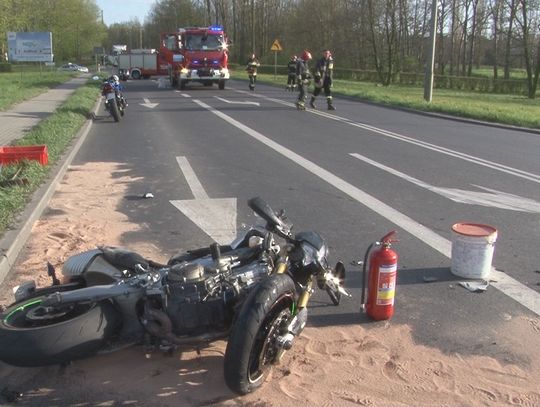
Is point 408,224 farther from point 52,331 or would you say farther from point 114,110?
point 114,110

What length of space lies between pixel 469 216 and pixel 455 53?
74642 millimetres

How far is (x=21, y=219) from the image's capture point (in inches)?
250

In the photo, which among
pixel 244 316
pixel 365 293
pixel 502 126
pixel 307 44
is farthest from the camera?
pixel 307 44

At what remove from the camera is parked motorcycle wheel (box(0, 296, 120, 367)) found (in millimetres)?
3234

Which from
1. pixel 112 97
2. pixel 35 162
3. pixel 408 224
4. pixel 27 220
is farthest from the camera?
pixel 112 97

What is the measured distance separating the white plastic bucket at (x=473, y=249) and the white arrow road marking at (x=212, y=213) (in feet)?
7.30

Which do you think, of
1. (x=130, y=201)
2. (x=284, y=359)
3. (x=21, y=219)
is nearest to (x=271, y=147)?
(x=130, y=201)

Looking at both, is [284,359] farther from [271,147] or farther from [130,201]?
[271,147]

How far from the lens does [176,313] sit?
339cm

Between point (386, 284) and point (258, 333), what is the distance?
134 cm

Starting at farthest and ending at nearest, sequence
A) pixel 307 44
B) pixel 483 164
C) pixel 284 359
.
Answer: pixel 307 44
pixel 483 164
pixel 284 359

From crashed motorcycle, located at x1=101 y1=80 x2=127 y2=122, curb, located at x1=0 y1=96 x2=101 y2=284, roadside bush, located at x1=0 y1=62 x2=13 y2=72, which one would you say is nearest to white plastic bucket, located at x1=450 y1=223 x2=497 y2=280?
curb, located at x1=0 y1=96 x2=101 y2=284

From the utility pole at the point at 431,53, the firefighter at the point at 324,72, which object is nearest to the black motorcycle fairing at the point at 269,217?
the firefighter at the point at 324,72

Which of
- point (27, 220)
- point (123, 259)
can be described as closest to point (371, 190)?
point (27, 220)
